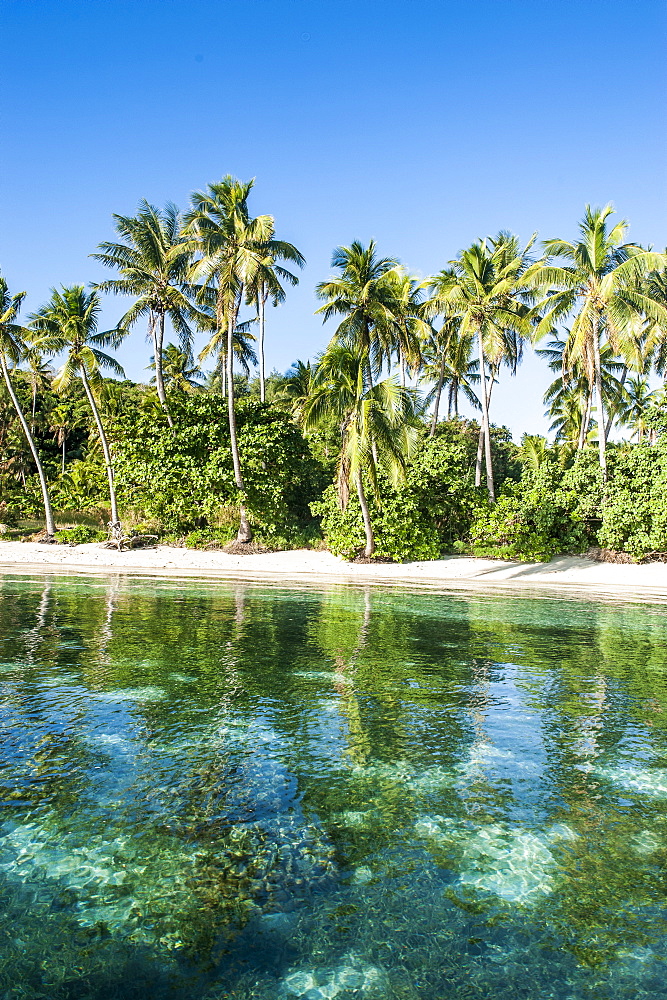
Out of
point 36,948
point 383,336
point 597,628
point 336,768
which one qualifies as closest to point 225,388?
point 383,336

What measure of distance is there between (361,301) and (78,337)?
40.4ft

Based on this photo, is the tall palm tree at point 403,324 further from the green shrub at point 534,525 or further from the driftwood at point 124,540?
the driftwood at point 124,540

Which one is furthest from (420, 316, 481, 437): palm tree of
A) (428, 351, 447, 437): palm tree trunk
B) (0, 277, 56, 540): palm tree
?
(0, 277, 56, 540): palm tree

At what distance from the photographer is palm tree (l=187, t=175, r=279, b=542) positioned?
25.1 meters

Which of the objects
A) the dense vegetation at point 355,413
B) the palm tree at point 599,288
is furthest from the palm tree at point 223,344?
the palm tree at point 599,288

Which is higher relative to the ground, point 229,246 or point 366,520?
Answer: point 229,246

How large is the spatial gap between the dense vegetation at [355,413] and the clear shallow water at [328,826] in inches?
602

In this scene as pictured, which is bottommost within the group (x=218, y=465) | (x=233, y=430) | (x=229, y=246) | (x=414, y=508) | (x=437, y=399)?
(x=414, y=508)

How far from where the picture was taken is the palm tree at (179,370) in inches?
1492

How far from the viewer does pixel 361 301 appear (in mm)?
25312

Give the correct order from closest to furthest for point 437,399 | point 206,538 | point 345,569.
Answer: point 345,569 < point 206,538 < point 437,399

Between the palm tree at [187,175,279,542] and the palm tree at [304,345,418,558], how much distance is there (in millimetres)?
4021

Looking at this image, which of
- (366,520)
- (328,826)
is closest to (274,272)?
(366,520)

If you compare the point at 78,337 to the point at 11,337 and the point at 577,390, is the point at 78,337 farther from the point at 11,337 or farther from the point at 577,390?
the point at 577,390
